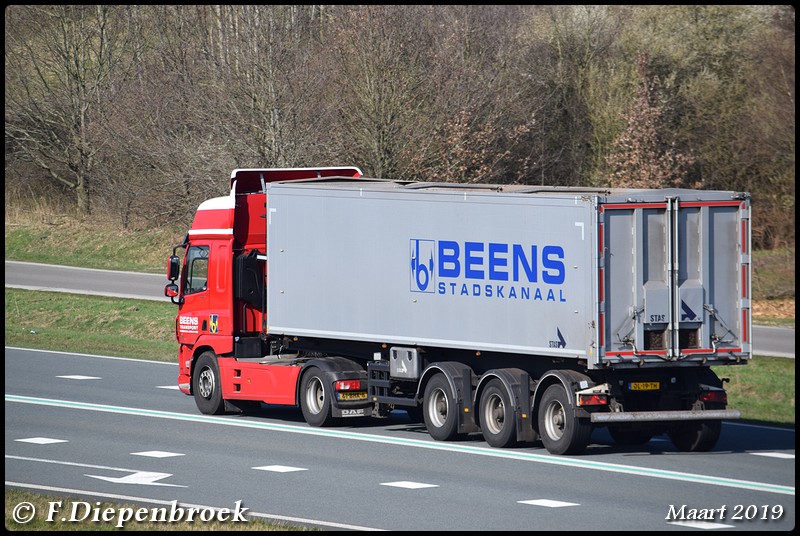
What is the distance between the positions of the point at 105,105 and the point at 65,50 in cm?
351

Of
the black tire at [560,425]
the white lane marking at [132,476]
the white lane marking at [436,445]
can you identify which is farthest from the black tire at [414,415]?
the white lane marking at [132,476]

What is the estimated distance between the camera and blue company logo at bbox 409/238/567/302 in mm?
16578

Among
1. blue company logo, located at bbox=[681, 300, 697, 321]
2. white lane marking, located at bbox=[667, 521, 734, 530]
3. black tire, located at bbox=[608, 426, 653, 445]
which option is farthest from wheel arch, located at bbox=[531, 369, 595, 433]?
white lane marking, located at bbox=[667, 521, 734, 530]

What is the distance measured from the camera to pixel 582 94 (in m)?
44.5

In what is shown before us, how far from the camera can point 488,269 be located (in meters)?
17.4

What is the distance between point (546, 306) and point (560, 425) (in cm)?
146

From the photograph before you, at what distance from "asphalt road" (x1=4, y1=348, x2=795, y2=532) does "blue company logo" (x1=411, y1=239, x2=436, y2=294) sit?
2.06 meters

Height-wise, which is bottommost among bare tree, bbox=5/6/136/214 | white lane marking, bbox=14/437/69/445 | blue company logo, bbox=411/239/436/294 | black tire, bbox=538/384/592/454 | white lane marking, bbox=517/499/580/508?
white lane marking, bbox=517/499/580/508

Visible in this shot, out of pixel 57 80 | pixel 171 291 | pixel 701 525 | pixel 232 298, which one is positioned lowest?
pixel 701 525

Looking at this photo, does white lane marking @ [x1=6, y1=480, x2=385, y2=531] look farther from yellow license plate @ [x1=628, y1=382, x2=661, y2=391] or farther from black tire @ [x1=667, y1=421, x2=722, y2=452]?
black tire @ [x1=667, y1=421, x2=722, y2=452]

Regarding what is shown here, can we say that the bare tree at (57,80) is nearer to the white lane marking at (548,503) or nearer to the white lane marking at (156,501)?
the white lane marking at (156,501)

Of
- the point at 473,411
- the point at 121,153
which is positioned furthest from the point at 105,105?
the point at 473,411

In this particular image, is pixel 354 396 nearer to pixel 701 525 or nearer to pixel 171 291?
pixel 171 291

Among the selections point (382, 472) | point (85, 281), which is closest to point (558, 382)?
point (382, 472)
